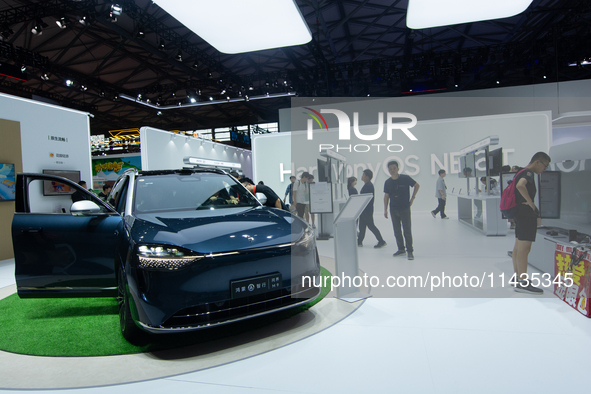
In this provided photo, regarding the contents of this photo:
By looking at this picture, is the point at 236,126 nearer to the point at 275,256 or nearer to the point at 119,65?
the point at 119,65

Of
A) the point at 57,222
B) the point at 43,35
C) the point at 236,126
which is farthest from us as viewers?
the point at 236,126

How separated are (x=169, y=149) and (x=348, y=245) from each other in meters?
11.3

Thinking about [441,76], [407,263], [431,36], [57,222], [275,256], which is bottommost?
[407,263]

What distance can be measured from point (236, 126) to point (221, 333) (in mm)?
25462

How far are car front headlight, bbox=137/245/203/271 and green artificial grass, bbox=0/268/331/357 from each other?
2.68 ft

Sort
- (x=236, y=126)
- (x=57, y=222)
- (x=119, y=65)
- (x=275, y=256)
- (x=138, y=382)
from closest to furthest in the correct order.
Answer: (x=138, y=382) → (x=275, y=256) → (x=57, y=222) → (x=119, y=65) → (x=236, y=126)

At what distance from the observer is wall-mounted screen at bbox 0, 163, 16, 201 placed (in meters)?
6.50

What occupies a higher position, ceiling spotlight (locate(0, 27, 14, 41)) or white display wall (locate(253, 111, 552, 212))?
ceiling spotlight (locate(0, 27, 14, 41))

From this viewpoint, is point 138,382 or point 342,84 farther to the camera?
point 342,84

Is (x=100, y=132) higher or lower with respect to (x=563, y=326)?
higher

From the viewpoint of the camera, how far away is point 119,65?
49.7ft

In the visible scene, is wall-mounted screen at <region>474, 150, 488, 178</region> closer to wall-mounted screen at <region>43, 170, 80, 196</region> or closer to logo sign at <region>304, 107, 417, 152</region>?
logo sign at <region>304, 107, 417, 152</region>

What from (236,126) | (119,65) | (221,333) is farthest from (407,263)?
(236,126)

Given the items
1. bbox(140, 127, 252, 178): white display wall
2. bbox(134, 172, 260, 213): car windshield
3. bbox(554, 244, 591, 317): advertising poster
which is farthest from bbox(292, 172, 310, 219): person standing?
bbox(140, 127, 252, 178): white display wall
